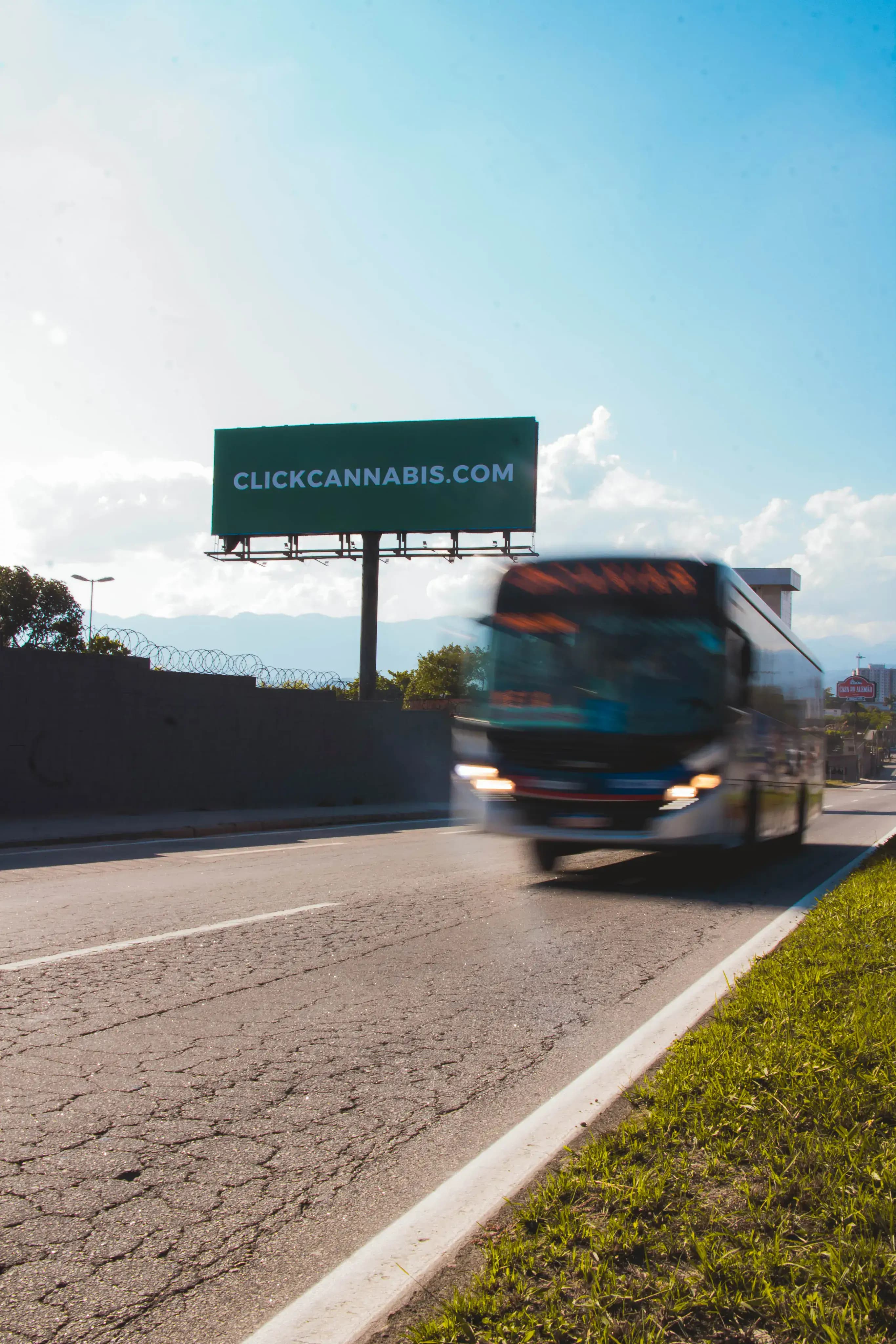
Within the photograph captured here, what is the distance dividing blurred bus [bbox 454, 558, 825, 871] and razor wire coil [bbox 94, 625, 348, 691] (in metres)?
7.46

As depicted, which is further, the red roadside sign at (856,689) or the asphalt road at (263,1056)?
the red roadside sign at (856,689)

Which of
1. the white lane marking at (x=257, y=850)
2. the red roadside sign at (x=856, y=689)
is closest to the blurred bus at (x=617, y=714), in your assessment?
the white lane marking at (x=257, y=850)

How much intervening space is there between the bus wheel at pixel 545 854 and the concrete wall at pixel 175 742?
938 cm

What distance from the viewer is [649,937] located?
759cm

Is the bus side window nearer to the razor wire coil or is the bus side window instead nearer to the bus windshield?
the bus windshield

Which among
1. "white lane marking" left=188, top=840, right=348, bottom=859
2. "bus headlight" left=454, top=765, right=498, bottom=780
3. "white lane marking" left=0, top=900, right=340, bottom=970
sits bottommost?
"white lane marking" left=188, top=840, right=348, bottom=859

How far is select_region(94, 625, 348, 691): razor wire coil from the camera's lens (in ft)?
61.3

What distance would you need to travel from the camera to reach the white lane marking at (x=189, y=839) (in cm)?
1327

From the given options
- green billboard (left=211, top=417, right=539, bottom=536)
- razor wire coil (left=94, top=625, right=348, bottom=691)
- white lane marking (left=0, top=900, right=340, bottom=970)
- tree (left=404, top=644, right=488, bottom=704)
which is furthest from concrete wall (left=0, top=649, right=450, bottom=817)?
tree (left=404, top=644, right=488, bottom=704)

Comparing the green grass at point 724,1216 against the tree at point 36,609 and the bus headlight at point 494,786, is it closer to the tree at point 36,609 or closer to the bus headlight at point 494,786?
the bus headlight at point 494,786

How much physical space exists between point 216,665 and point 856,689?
85.7 metres

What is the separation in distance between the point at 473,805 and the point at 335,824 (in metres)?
9.02

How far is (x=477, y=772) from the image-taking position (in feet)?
35.2

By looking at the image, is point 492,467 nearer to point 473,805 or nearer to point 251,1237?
point 473,805
